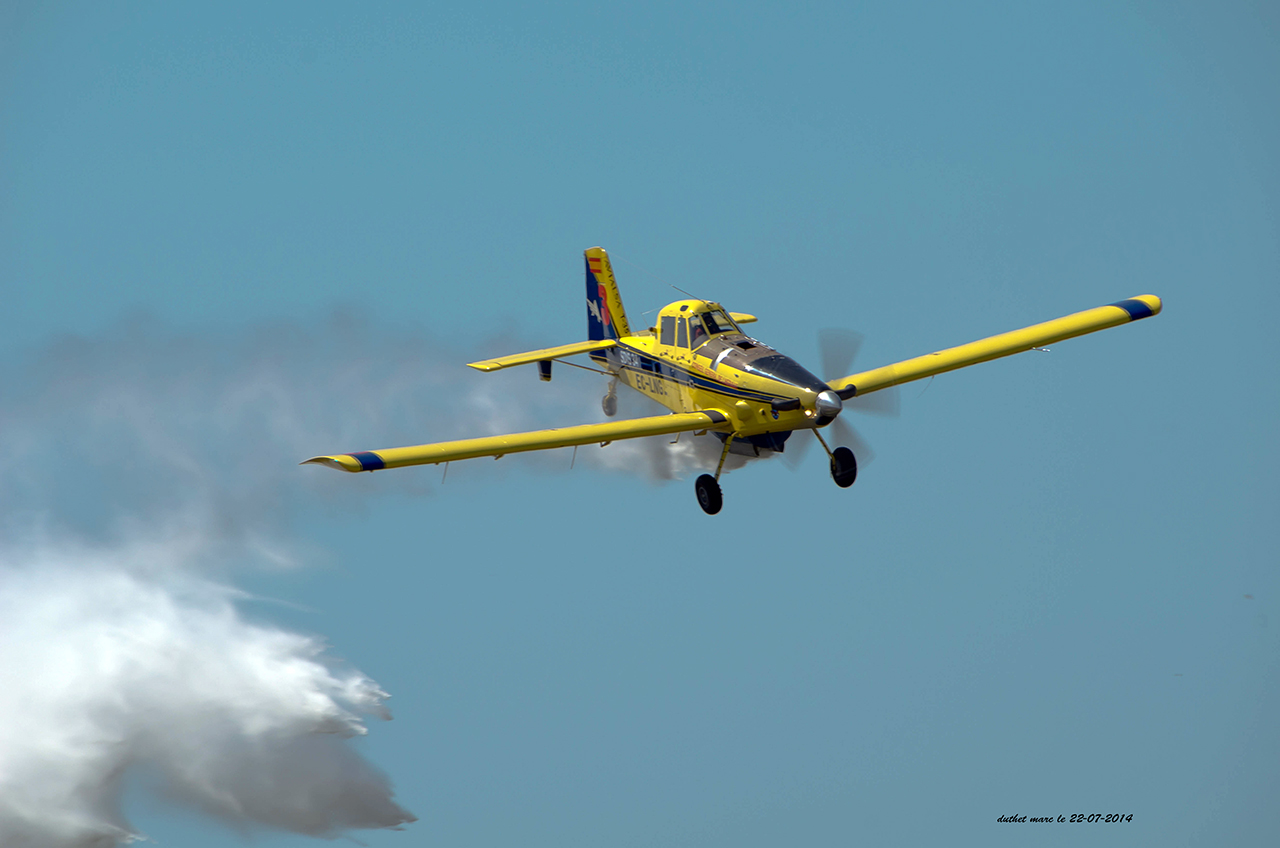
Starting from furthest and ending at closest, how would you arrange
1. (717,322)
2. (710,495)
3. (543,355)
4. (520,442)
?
(543,355) < (717,322) < (710,495) < (520,442)

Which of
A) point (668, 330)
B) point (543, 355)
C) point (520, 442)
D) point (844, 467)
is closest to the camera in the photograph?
point (520, 442)

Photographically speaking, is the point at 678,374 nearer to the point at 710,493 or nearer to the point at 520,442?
the point at 710,493

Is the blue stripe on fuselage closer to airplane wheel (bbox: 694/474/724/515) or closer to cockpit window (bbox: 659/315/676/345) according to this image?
cockpit window (bbox: 659/315/676/345)

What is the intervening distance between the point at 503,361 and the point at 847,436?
1072 centimetres

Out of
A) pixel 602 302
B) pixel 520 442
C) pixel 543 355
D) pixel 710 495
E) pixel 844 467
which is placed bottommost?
pixel 710 495

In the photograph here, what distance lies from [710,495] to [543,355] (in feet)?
27.6

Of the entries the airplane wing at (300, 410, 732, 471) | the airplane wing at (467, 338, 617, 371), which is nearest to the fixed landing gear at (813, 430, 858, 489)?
the airplane wing at (300, 410, 732, 471)

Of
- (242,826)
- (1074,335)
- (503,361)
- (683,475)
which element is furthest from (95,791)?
(1074,335)

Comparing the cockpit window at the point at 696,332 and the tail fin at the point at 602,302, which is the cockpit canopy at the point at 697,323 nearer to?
the cockpit window at the point at 696,332

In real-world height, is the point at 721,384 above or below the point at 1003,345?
Result: below

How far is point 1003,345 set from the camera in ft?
98.0

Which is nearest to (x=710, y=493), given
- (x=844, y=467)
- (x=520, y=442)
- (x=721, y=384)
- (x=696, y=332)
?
(x=721, y=384)

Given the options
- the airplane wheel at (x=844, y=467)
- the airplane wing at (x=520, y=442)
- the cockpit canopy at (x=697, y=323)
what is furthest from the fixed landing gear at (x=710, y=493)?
the cockpit canopy at (x=697, y=323)

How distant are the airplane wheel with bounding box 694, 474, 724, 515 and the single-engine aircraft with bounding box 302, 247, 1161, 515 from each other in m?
0.02
